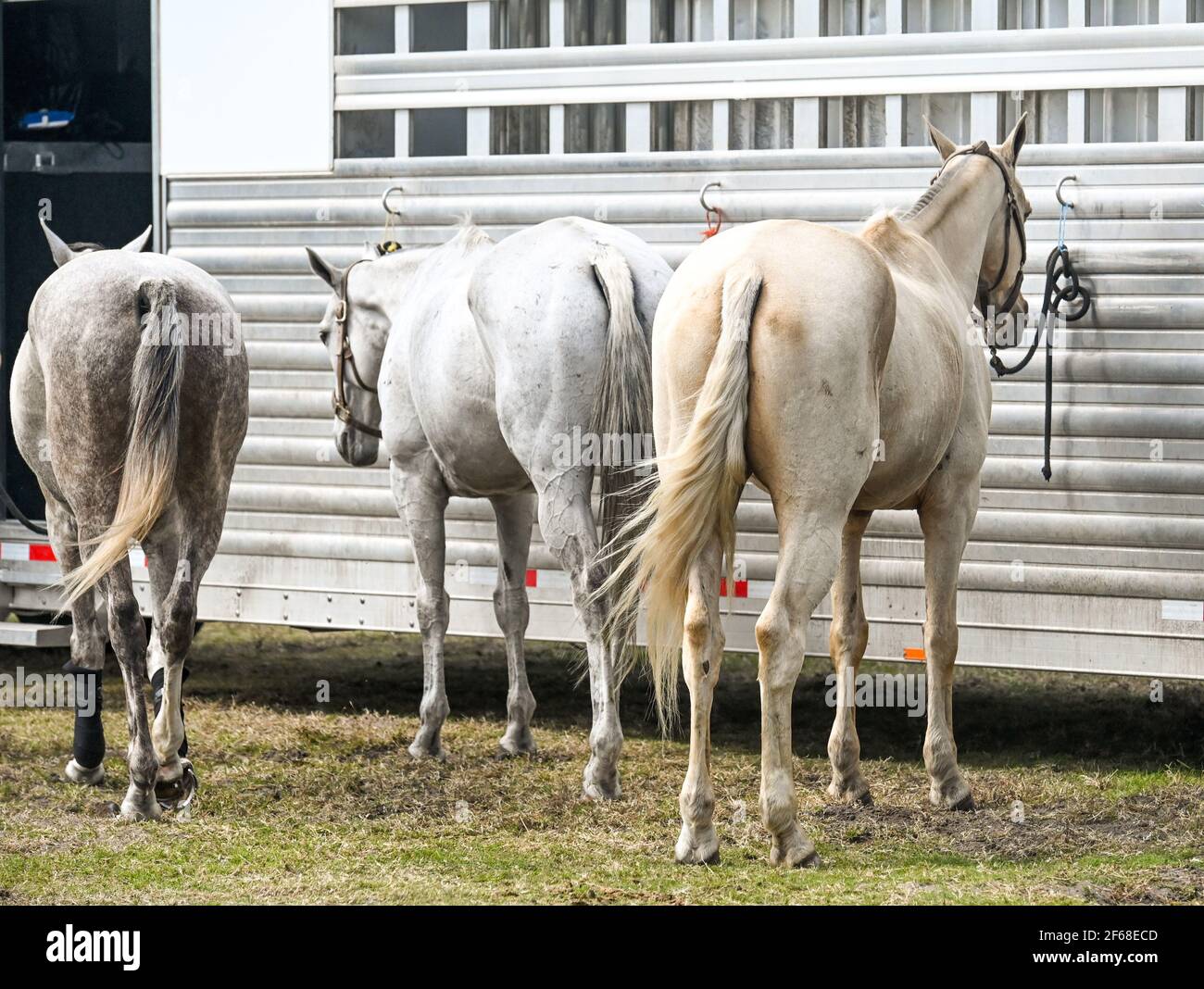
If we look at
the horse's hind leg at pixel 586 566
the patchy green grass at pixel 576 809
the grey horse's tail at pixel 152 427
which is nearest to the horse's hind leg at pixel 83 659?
the patchy green grass at pixel 576 809

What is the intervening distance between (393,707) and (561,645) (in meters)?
2.44

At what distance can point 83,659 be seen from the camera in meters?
6.07

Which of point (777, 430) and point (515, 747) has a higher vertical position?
point (777, 430)

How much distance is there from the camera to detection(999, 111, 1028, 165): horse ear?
19.0 ft

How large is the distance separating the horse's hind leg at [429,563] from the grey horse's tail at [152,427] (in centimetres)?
151

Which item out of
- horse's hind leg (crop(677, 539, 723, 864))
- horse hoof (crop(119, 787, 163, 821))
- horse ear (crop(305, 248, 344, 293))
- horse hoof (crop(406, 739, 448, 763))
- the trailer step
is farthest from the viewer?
the trailer step

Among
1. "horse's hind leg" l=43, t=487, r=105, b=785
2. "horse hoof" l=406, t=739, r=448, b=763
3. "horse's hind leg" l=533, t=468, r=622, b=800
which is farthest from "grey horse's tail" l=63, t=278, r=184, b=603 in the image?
"horse hoof" l=406, t=739, r=448, b=763

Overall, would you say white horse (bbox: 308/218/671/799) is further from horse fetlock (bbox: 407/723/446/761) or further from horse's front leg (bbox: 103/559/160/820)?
horse's front leg (bbox: 103/559/160/820)

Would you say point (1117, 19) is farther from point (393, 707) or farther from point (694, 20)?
point (393, 707)

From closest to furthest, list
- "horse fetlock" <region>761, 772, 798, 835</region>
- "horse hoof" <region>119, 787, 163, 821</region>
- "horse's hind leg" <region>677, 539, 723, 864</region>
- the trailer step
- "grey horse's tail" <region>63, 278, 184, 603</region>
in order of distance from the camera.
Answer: "horse fetlock" <region>761, 772, 798, 835</region> → "horse's hind leg" <region>677, 539, 723, 864</region> → "grey horse's tail" <region>63, 278, 184, 603</region> → "horse hoof" <region>119, 787, 163, 821</region> → the trailer step

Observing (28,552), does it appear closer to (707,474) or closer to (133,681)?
(133,681)

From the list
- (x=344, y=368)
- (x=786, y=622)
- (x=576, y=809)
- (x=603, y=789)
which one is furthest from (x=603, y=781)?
(x=344, y=368)

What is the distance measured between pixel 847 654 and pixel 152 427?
106 inches

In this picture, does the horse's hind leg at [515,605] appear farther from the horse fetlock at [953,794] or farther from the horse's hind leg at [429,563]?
the horse fetlock at [953,794]
